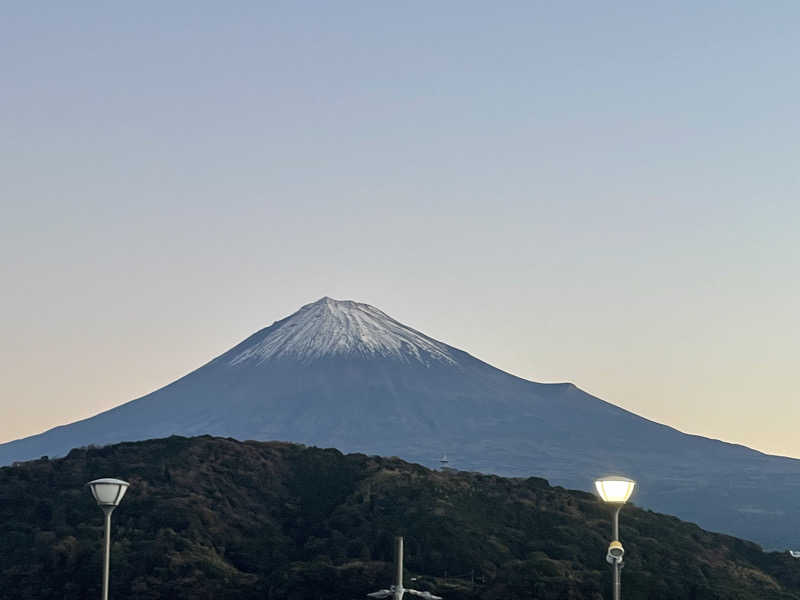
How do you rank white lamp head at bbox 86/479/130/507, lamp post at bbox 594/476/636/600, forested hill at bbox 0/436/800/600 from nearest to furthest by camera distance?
1. lamp post at bbox 594/476/636/600
2. white lamp head at bbox 86/479/130/507
3. forested hill at bbox 0/436/800/600

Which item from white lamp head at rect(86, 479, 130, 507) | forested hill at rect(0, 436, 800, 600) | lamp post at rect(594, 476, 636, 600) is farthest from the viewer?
forested hill at rect(0, 436, 800, 600)

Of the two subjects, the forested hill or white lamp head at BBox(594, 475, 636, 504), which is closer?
white lamp head at BBox(594, 475, 636, 504)

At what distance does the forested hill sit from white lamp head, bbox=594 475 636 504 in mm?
65824

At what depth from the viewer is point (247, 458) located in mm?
128500

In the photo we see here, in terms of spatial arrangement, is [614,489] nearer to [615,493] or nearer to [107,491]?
[615,493]

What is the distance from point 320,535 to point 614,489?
8207 cm

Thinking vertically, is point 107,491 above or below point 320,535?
above

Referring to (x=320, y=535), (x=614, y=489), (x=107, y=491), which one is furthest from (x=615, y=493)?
(x=320, y=535)

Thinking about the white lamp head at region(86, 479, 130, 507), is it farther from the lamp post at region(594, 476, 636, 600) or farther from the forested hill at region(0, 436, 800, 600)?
the forested hill at region(0, 436, 800, 600)

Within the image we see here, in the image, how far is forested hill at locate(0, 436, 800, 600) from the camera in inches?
4053

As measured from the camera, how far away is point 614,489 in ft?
117

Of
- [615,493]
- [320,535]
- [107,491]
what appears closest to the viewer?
[615,493]

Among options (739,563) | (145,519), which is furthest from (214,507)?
(739,563)

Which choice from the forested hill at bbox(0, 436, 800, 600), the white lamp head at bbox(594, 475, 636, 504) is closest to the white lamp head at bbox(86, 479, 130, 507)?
the white lamp head at bbox(594, 475, 636, 504)
